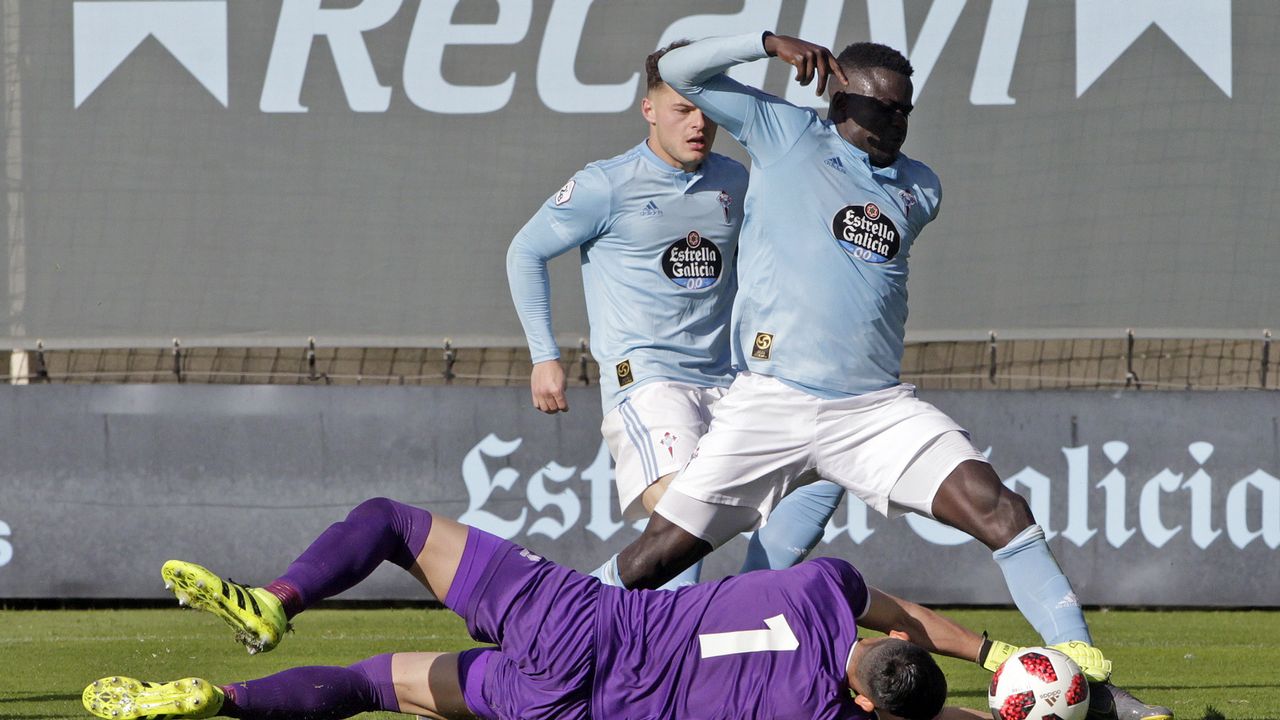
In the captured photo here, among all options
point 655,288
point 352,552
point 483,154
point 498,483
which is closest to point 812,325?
point 655,288

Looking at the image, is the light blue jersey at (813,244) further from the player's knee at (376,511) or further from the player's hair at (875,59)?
the player's knee at (376,511)

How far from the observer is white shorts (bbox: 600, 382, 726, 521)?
6.06 meters

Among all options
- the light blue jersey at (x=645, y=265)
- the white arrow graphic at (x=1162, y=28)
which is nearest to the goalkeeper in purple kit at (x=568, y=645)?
the light blue jersey at (x=645, y=265)

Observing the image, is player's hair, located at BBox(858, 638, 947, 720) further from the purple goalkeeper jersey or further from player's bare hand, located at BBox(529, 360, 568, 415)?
player's bare hand, located at BBox(529, 360, 568, 415)

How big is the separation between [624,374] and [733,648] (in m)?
1.84

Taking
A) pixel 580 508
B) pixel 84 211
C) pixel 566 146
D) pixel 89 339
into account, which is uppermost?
pixel 566 146

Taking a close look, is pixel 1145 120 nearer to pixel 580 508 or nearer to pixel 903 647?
pixel 580 508

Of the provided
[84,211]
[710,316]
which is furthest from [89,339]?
[710,316]

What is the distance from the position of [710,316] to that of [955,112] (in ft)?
13.8

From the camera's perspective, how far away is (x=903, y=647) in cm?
454

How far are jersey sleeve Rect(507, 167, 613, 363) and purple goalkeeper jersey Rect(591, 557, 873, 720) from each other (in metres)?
1.83

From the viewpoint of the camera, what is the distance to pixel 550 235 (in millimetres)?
6453

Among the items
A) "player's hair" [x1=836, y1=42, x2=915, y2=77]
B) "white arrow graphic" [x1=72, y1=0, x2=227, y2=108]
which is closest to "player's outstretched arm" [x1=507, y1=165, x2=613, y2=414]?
"player's hair" [x1=836, y1=42, x2=915, y2=77]

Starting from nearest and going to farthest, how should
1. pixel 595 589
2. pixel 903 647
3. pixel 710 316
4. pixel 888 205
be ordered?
pixel 903 647 < pixel 595 589 < pixel 888 205 < pixel 710 316
